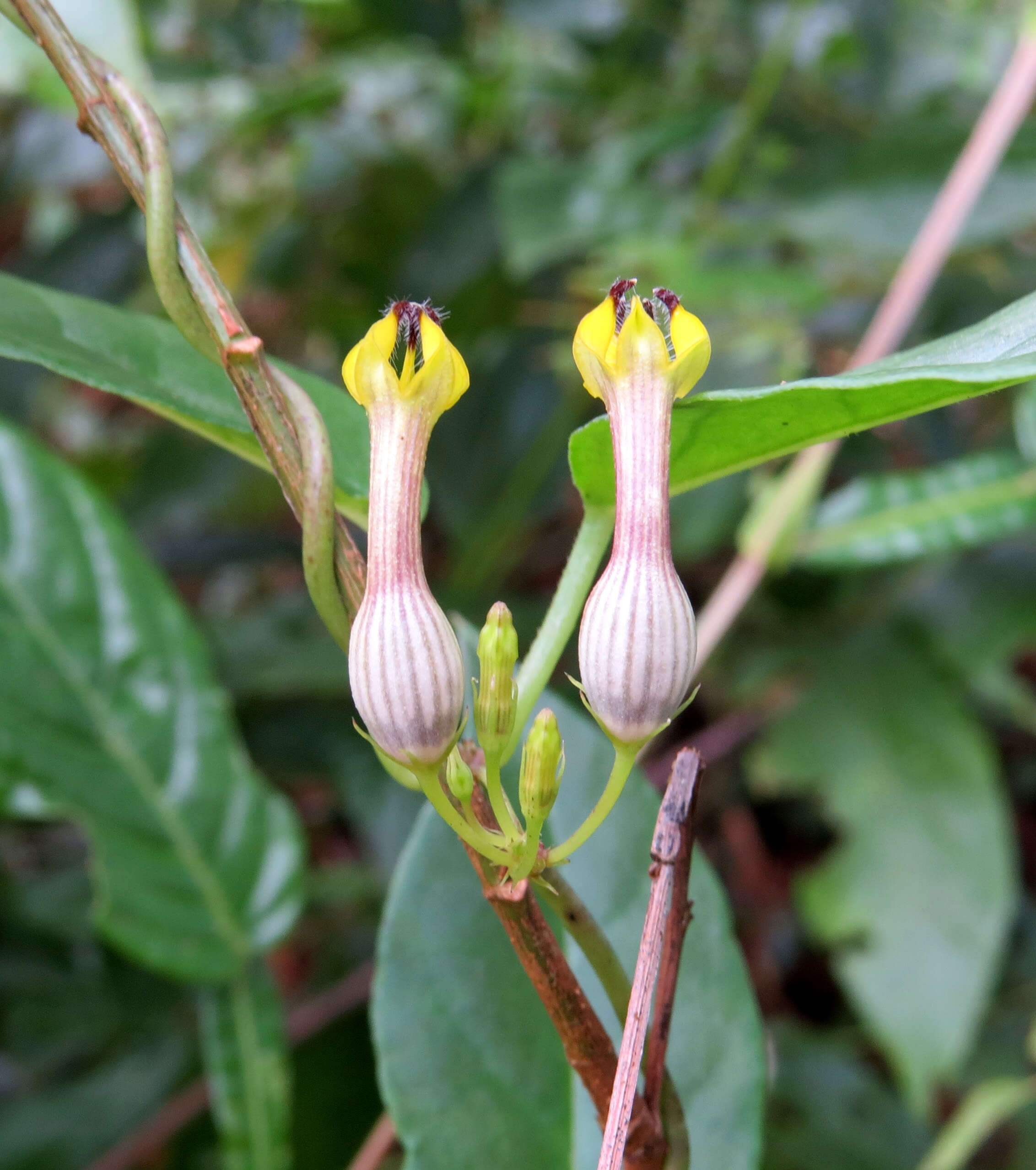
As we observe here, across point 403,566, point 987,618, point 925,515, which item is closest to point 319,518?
point 403,566

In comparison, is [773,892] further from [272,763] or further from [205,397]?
[205,397]

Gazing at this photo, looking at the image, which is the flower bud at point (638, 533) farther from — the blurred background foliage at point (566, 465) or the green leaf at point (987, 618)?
the green leaf at point (987, 618)

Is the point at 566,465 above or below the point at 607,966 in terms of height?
above

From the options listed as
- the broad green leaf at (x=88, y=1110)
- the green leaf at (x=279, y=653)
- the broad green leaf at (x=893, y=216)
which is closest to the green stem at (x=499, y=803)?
the green leaf at (x=279, y=653)

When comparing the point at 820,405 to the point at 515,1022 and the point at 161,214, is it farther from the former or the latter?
the point at 515,1022

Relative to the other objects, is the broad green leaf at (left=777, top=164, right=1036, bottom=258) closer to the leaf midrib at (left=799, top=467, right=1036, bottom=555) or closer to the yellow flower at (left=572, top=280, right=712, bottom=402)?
the leaf midrib at (left=799, top=467, right=1036, bottom=555)

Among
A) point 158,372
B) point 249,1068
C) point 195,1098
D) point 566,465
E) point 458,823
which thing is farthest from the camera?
point 566,465
